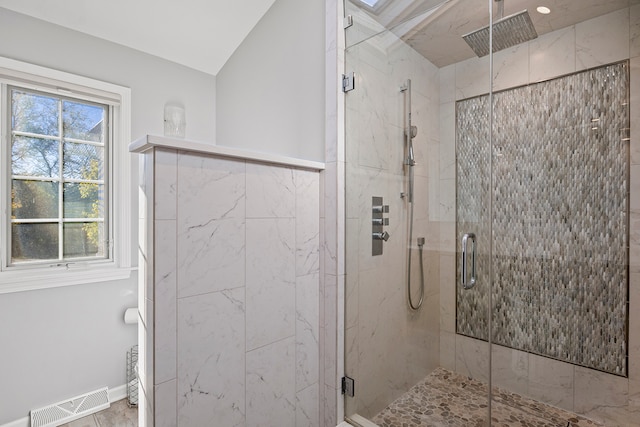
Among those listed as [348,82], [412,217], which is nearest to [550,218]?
[412,217]

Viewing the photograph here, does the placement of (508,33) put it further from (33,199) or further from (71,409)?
(71,409)

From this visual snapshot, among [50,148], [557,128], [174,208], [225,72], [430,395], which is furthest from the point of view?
[225,72]

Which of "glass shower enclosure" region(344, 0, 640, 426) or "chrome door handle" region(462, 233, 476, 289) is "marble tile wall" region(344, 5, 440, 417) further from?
"chrome door handle" region(462, 233, 476, 289)

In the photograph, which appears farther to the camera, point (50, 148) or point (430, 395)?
point (50, 148)

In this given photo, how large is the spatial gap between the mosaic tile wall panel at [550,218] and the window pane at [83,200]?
229 cm

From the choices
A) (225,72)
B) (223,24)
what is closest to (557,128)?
(223,24)

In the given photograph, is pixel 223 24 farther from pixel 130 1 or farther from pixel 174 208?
pixel 174 208

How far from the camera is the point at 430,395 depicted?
151 cm

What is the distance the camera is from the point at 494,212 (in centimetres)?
139

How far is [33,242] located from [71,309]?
47 centimetres

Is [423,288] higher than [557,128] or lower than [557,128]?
lower

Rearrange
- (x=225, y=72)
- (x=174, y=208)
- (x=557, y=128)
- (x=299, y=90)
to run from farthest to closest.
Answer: (x=225, y=72)
(x=299, y=90)
(x=557, y=128)
(x=174, y=208)

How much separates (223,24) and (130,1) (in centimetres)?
56

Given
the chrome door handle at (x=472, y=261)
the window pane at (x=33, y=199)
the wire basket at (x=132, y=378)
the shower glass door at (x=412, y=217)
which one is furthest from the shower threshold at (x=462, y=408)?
the window pane at (x=33, y=199)
